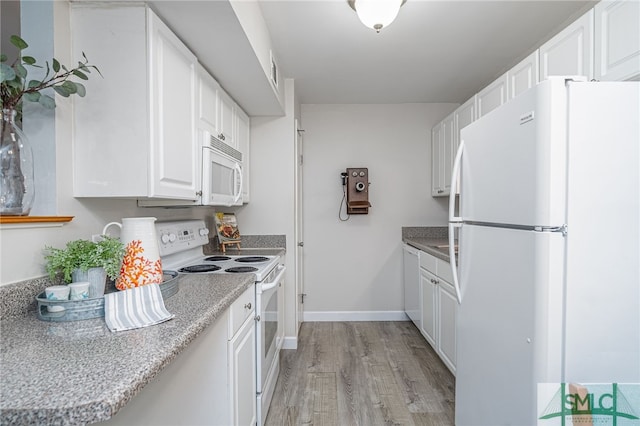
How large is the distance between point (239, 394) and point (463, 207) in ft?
4.43

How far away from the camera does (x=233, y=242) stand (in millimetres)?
2625

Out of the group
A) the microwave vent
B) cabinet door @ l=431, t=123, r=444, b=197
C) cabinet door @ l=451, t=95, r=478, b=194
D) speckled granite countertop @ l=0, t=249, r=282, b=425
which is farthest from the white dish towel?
cabinet door @ l=431, t=123, r=444, b=197

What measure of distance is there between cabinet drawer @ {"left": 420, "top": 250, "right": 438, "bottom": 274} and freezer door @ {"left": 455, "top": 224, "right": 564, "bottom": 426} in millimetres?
904

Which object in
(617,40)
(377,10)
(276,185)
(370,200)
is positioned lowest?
(370,200)

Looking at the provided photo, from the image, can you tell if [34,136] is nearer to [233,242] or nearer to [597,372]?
[233,242]

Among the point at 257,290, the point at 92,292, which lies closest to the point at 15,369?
the point at 92,292

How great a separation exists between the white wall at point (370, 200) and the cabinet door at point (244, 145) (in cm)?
91

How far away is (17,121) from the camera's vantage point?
1140 mm

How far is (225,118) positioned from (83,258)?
136 cm

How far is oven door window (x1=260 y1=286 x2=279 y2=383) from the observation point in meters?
1.85

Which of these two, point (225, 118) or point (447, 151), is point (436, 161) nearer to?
point (447, 151)

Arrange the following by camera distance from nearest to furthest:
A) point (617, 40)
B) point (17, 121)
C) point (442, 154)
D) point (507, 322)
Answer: point (17, 121), point (507, 322), point (617, 40), point (442, 154)

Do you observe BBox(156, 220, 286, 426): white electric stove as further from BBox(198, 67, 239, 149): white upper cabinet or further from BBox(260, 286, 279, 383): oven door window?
BBox(198, 67, 239, 149): white upper cabinet

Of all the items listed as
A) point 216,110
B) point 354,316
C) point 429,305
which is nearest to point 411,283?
point 429,305
